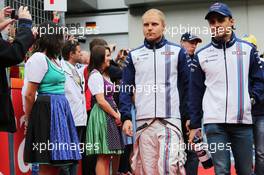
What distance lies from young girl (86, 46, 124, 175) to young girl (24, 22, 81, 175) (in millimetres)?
911

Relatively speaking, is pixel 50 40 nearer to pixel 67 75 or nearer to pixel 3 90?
pixel 67 75

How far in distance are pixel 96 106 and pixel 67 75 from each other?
557 millimetres

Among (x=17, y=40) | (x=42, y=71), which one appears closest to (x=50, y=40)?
(x=42, y=71)

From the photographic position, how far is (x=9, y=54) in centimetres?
326

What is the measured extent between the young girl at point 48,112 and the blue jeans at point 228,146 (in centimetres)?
131

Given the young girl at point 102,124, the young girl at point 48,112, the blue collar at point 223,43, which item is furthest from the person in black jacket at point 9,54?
the young girl at point 102,124

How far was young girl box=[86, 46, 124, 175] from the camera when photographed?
5.41 metres

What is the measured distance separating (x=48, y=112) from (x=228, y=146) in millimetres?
1602

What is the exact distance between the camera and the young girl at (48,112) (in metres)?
4.27

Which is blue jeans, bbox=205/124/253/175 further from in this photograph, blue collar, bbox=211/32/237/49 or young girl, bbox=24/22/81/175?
young girl, bbox=24/22/81/175

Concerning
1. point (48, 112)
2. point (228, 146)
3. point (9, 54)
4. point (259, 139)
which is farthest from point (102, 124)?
point (9, 54)

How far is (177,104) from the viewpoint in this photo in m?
4.06

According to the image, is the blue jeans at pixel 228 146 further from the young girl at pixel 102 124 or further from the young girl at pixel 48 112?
the young girl at pixel 102 124

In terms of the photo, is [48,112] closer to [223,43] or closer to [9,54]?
[9,54]
